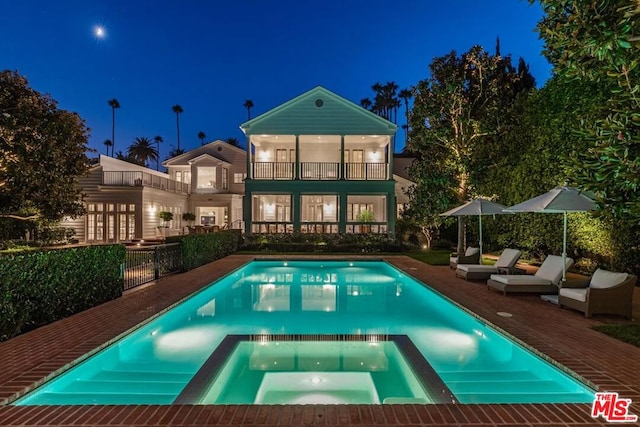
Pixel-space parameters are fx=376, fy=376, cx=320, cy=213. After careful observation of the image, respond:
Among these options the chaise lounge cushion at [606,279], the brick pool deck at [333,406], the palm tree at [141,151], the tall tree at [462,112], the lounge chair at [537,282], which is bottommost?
the brick pool deck at [333,406]

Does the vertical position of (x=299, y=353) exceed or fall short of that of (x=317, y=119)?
it falls short

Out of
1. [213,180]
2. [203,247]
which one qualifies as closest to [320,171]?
[203,247]

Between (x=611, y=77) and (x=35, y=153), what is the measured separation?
640 inches

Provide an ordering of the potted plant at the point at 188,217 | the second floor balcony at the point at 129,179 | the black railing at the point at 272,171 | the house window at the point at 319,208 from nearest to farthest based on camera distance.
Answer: the black railing at the point at 272,171 → the second floor balcony at the point at 129,179 → the house window at the point at 319,208 → the potted plant at the point at 188,217

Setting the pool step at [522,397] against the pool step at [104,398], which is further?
the pool step at [522,397]

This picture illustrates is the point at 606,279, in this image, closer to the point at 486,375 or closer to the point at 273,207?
the point at 486,375

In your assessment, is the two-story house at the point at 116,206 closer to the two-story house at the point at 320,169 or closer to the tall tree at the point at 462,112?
the two-story house at the point at 320,169

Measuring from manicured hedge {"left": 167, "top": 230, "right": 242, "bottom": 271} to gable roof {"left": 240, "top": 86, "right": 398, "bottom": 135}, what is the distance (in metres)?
6.80

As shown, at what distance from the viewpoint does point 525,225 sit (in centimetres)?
1475

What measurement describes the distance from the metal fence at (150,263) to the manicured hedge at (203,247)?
1.12 ft

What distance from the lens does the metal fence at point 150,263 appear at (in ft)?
31.9

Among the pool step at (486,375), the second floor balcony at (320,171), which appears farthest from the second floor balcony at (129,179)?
the pool step at (486,375)

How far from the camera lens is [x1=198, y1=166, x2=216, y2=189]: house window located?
95.9 feet

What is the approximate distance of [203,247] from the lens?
1416 centimetres
